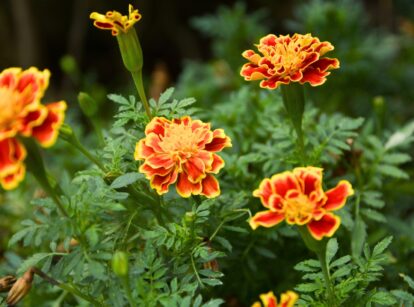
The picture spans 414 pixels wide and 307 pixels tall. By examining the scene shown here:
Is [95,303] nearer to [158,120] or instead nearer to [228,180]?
[158,120]

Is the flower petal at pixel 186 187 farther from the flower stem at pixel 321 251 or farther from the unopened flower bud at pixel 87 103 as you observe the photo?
the unopened flower bud at pixel 87 103

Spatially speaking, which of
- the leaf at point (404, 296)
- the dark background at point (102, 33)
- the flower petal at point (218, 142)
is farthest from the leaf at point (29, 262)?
the dark background at point (102, 33)

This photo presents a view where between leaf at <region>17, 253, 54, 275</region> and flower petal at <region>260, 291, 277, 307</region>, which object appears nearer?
flower petal at <region>260, 291, 277, 307</region>

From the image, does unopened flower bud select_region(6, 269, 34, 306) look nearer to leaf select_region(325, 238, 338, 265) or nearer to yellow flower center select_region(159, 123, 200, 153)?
yellow flower center select_region(159, 123, 200, 153)

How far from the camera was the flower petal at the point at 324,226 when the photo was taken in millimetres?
792

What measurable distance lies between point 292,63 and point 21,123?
1.35 ft

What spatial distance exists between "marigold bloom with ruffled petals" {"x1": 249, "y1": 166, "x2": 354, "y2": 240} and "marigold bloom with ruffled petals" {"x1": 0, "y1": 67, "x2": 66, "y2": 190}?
11.1 inches

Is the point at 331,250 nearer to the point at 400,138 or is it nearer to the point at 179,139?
the point at 179,139

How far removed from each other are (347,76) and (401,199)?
1.53ft

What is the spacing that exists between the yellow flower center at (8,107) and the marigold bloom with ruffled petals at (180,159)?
Result: 204mm

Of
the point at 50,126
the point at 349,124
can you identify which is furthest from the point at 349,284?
the point at 50,126

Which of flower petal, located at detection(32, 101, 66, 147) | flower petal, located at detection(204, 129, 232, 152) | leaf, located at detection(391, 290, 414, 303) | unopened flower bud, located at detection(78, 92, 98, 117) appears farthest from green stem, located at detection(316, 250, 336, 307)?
unopened flower bud, located at detection(78, 92, 98, 117)

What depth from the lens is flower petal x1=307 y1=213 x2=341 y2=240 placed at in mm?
792

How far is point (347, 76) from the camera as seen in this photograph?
187 cm
